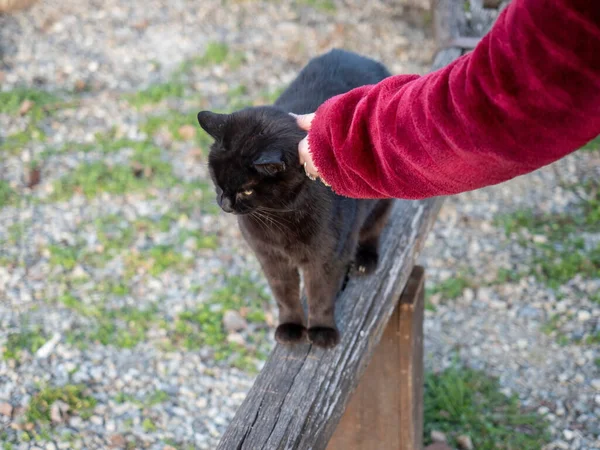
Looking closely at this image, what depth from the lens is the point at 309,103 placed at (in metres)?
1.96

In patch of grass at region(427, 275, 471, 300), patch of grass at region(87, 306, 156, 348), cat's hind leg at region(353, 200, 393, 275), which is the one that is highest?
cat's hind leg at region(353, 200, 393, 275)

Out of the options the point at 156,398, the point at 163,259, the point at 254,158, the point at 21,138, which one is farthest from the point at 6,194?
the point at 254,158

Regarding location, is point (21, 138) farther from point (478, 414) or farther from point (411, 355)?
point (478, 414)

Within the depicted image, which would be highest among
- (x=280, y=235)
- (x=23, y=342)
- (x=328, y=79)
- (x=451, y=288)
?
(x=328, y=79)

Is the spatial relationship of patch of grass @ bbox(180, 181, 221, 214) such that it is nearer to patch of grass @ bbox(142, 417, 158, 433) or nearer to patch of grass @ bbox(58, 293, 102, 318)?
patch of grass @ bbox(58, 293, 102, 318)

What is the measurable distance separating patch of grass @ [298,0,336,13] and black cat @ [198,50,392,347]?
11.5ft

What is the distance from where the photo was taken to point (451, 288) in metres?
3.31

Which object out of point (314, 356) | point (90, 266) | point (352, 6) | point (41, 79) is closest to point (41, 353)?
point (90, 266)

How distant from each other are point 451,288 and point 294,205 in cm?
188

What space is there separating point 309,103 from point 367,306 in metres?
0.66

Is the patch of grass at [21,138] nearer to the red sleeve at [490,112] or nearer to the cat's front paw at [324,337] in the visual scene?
the cat's front paw at [324,337]

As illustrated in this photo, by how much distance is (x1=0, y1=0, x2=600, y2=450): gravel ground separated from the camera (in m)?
2.70

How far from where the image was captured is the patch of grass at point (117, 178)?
146 inches

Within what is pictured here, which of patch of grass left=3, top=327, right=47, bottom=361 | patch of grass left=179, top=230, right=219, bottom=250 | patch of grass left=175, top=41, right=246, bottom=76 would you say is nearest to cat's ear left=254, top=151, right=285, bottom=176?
patch of grass left=3, top=327, right=47, bottom=361
